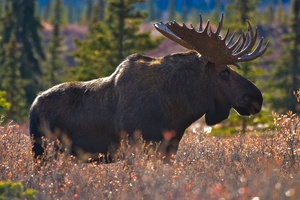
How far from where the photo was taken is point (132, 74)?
10.0 m

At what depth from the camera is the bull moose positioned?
32.1ft

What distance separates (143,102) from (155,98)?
19cm

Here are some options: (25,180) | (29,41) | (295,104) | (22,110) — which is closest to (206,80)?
(25,180)

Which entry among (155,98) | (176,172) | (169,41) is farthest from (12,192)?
(169,41)

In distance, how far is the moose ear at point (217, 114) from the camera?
34.3ft

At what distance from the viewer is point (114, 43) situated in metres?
29.4

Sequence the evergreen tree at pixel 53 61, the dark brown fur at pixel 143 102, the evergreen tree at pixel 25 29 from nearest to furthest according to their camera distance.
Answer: the dark brown fur at pixel 143 102 < the evergreen tree at pixel 25 29 < the evergreen tree at pixel 53 61

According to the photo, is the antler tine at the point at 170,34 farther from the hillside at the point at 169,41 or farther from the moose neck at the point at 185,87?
the hillside at the point at 169,41

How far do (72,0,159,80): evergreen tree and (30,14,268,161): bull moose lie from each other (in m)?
17.8

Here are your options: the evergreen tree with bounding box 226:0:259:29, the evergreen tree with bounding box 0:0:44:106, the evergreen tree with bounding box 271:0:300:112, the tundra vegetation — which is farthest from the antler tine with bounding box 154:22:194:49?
the evergreen tree with bounding box 0:0:44:106

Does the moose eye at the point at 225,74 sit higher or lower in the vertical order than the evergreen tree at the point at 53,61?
higher

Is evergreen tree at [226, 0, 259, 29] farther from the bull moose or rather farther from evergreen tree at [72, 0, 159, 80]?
the bull moose

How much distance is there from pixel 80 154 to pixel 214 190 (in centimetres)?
374

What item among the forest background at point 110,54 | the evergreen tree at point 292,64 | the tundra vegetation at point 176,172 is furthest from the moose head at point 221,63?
the evergreen tree at point 292,64
